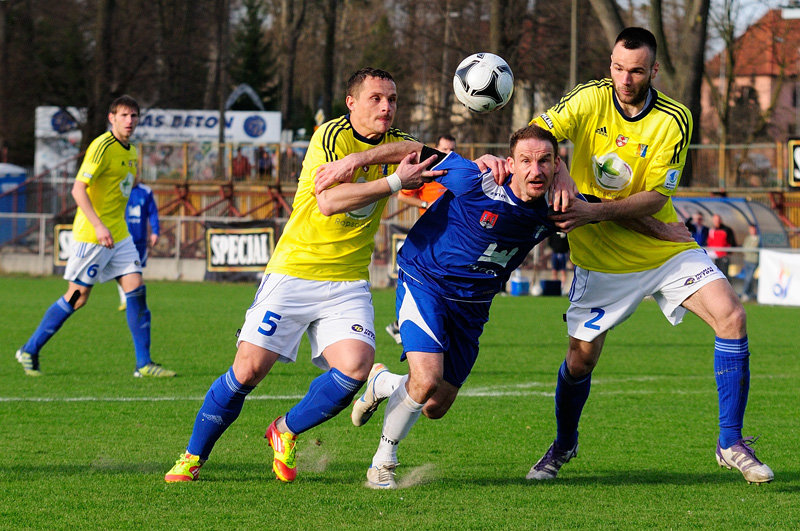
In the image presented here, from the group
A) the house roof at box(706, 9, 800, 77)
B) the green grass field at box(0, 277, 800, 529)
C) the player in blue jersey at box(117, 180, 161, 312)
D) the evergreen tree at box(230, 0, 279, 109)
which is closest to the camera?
the green grass field at box(0, 277, 800, 529)

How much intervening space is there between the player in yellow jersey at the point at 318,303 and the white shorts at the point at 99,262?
4463 mm

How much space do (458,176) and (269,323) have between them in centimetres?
123

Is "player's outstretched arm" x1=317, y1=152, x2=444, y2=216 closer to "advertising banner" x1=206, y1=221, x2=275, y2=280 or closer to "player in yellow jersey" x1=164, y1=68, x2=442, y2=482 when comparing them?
"player in yellow jersey" x1=164, y1=68, x2=442, y2=482

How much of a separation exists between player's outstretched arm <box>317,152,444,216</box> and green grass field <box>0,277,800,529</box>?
1.44m

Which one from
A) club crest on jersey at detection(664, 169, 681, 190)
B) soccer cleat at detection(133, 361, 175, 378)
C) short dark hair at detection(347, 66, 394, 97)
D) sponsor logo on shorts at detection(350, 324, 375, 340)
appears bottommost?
soccer cleat at detection(133, 361, 175, 378)

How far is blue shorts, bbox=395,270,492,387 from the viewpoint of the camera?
5551 mm

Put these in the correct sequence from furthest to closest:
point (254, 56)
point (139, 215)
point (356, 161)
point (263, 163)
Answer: point (254, 56) → point (263, 163) → point (139, 215) → point (356, 161)

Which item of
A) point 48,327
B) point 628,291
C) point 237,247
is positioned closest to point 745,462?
point 628,291

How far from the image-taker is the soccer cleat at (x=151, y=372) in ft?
32.6

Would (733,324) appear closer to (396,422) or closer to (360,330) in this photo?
(396,422)

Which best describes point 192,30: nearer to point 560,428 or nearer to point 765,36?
point 765,36

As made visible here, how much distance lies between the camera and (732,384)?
18.9 ft

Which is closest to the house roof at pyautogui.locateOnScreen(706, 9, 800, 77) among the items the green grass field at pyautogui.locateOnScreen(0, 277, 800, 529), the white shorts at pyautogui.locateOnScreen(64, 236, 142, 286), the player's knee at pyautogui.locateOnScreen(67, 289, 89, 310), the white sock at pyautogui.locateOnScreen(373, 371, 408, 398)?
the green grass field at pyautogui.locateOnScreen(0, 277, 800, 529)

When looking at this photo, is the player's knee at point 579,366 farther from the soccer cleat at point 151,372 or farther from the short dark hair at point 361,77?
the soccer cleat at point 151,372
